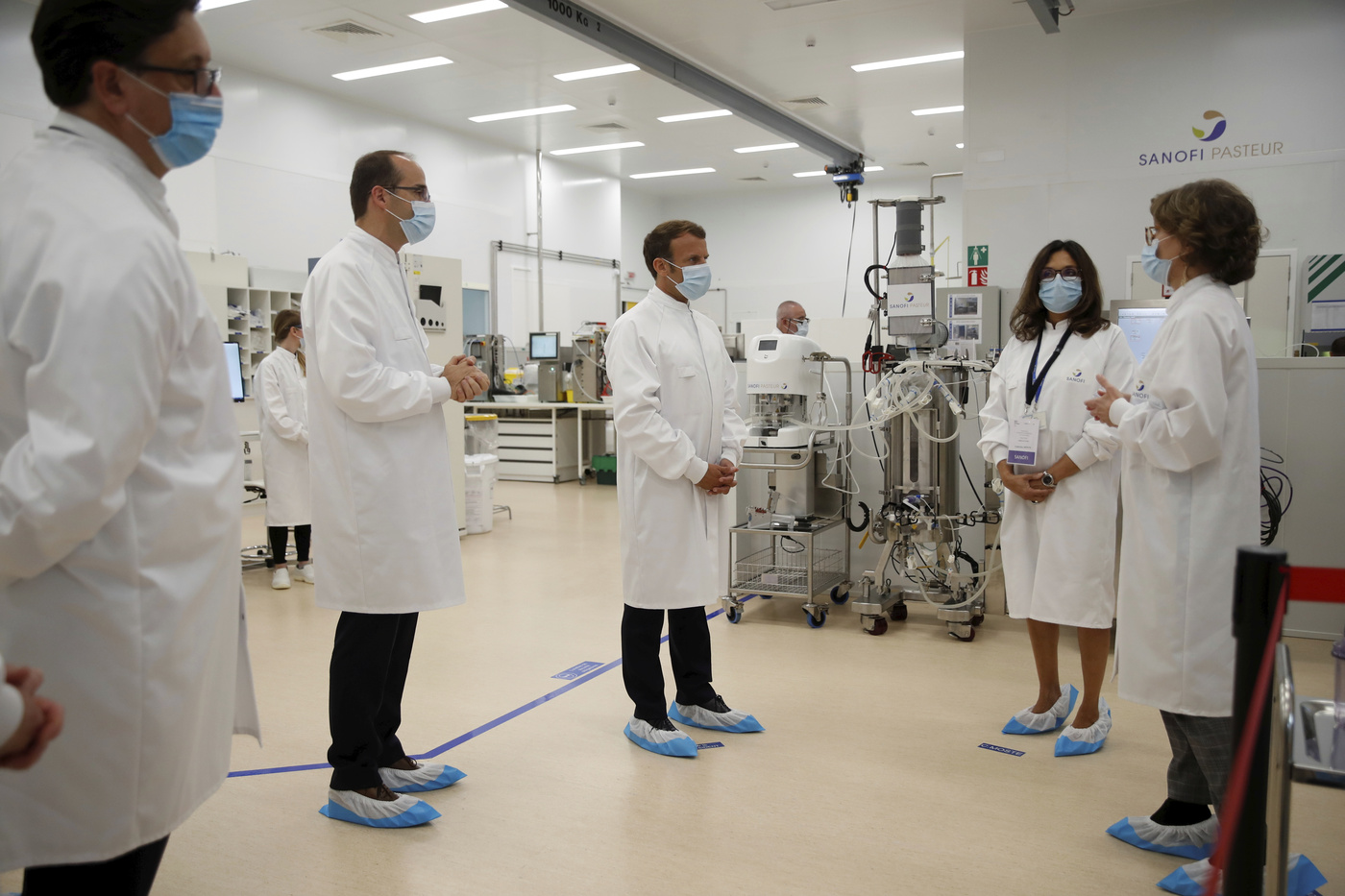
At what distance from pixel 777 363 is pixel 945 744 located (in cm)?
199

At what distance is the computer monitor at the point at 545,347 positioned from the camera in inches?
397

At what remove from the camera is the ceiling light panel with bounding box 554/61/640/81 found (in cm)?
834

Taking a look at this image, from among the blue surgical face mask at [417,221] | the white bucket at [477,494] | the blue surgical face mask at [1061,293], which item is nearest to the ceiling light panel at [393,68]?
the white bucket at [477,494]

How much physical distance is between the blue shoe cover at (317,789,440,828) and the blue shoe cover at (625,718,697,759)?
711mm

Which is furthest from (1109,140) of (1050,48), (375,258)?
(375,258)

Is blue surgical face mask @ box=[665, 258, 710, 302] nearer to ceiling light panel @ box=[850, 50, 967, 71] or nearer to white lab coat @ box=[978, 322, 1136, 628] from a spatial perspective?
white lab coat @ box=[978, 322, 1136, 628]

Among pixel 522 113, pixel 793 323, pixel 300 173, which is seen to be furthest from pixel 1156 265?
pixel 522 113

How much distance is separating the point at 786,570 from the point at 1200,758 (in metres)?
2.62

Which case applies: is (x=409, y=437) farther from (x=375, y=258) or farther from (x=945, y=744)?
(x=945, y=744)

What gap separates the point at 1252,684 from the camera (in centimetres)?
109

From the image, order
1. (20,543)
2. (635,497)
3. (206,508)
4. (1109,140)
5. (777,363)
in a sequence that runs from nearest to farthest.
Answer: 1. (20,543)
2. (206,508)
3. (635,497)
4. (777,363)
5. (1109,140)

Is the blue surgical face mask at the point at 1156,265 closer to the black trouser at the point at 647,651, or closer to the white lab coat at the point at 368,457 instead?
the black trouser at the point at 647,651

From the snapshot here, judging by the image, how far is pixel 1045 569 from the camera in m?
2.94

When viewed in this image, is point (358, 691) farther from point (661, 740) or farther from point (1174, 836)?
point (1174, 836)
